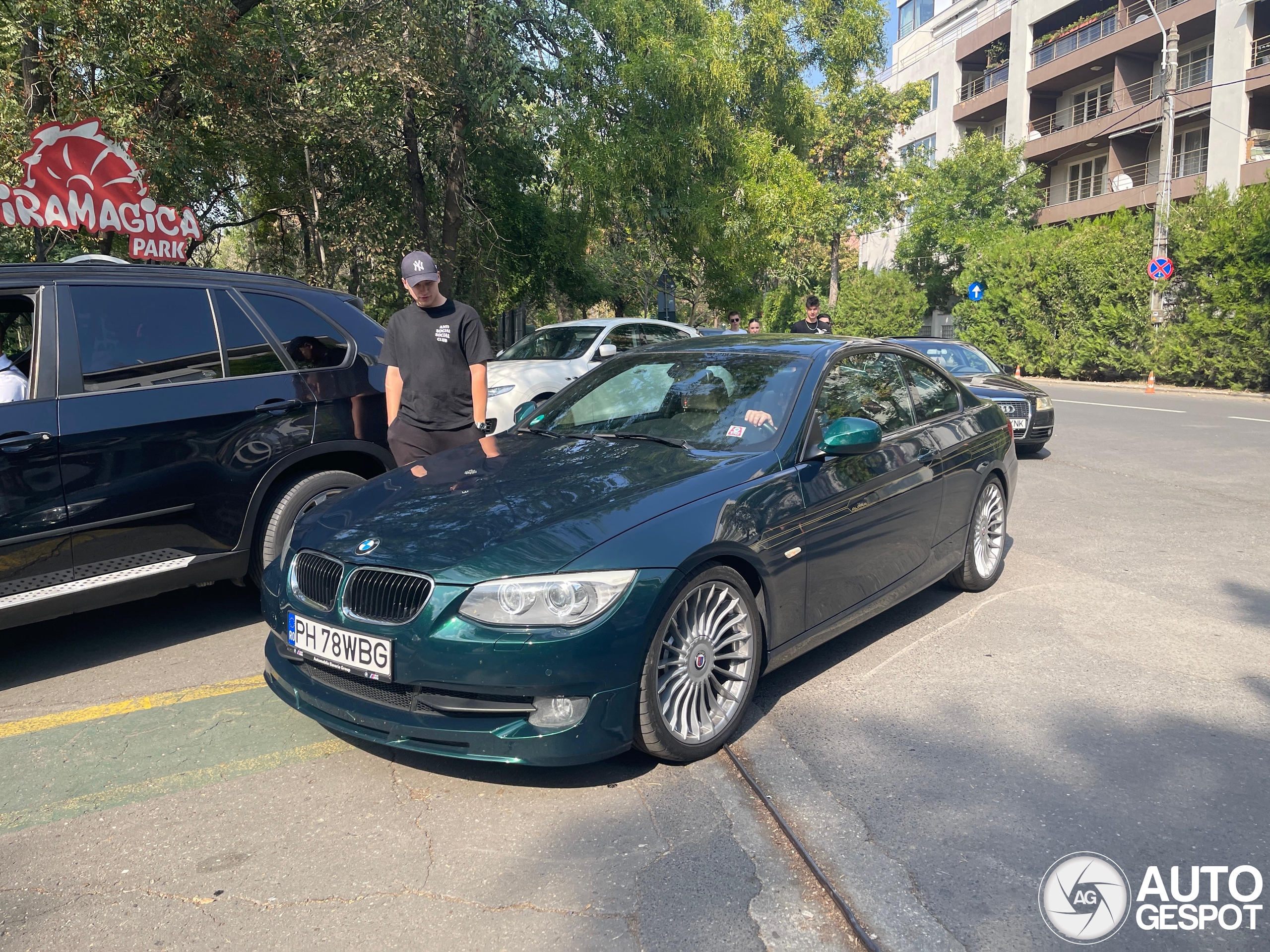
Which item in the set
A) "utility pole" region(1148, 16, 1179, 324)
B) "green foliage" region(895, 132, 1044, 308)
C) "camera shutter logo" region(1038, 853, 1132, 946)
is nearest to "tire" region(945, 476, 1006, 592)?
"camera shutter logo" region(1038, 853, 1132, 946)

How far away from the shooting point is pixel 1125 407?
738 inches

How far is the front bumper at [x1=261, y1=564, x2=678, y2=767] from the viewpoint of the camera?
3111mm

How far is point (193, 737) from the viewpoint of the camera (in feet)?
12.7

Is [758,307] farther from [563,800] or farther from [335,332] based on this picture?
[563,800]

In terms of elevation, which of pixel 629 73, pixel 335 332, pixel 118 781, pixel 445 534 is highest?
pixel 629 73

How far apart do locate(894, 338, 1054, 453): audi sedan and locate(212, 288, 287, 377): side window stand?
7.39 m

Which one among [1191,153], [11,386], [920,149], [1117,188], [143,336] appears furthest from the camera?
[920,149]

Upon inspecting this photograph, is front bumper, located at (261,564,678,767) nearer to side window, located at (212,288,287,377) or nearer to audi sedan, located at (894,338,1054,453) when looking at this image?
side window, located at (212,288,287,377)

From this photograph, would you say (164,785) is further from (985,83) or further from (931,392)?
(985,83)

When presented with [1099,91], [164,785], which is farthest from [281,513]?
[1099,91]

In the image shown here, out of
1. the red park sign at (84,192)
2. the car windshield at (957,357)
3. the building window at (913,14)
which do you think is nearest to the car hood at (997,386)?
the car windshield at (957,357)

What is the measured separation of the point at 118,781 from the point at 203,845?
672 mm

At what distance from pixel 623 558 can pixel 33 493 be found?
2712 mm

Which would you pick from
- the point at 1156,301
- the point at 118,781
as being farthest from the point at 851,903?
the point at 1156,301
